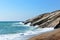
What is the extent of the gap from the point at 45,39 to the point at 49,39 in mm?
377

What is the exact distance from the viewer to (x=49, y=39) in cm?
1422

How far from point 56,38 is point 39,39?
1.56 meters

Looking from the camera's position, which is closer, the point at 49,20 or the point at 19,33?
the point at 19,33

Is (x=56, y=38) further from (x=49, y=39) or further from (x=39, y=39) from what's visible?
(x=39, y=39)

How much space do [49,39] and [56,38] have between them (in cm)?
58

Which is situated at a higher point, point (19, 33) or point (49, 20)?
point (19, 33)

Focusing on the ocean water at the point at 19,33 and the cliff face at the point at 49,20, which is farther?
the cliff face at the point at 49,20

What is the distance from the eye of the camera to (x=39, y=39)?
14938 millimetres

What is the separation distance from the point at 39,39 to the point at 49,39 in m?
1.07

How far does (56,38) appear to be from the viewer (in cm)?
1419

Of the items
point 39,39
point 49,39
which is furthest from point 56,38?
point 39,39

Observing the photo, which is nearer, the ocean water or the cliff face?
the ocean water

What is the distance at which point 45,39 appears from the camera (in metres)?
14.4
